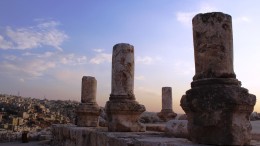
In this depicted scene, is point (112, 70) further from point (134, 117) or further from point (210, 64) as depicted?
point (210, 64)

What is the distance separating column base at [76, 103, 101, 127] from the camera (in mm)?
12366

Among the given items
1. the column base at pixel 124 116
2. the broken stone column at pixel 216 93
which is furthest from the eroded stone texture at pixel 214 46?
the column base at pixel 124 116

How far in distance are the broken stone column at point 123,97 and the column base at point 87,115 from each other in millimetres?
3558

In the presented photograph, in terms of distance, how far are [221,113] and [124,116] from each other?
434cm

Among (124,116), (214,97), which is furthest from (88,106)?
(214,97)

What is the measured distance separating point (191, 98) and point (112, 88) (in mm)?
4529

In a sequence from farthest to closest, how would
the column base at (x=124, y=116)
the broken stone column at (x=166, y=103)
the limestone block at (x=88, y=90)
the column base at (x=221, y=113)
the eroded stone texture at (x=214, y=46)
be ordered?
the broken stone column at (x=166, y=103) → the limestone block at (x=88, y=90) → the column base at (x=124, y=116) → the eroded stone texture at (x=214, y=46) → the column base at (x=221, y=113)

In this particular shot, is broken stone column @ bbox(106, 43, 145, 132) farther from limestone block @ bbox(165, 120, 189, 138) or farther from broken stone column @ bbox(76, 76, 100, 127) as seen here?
broken stone column @ bbox(76, 76, 100, 127)

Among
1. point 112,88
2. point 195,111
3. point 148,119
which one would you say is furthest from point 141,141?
point 148,119

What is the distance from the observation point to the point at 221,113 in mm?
4645

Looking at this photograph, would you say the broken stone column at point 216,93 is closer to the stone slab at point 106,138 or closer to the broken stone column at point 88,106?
the stone slab at point 106,138

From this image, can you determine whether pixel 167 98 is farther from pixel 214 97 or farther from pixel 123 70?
pixel 214 97

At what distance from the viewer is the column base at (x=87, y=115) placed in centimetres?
1237

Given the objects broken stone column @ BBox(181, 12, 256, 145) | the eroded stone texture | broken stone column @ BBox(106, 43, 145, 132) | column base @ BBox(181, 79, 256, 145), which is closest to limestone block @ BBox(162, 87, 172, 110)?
broken stone column @ BBox(106, 43, 145, 132)
